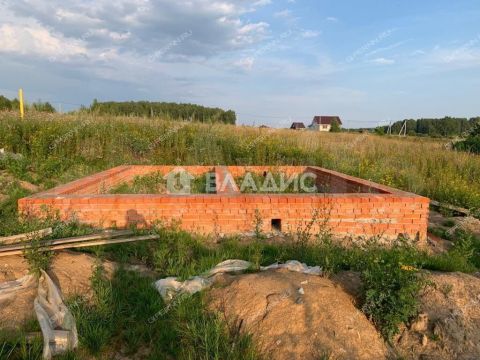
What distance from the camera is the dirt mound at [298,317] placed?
7.68 ft

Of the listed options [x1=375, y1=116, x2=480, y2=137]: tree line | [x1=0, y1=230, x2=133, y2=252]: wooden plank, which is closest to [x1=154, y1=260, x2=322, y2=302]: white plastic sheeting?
[x1=0, y1=230, x2=133, y2=252]: wooden plank

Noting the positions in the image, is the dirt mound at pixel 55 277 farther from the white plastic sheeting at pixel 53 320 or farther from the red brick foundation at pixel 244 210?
the red brick foundation at pixel 244 210

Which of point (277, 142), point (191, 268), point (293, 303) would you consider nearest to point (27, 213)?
point (191, 268)

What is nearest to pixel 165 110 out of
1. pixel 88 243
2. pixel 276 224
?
pixel 276 224

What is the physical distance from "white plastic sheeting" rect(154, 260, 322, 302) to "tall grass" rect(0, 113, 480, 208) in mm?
5051

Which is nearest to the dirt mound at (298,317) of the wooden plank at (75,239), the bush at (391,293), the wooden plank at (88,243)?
the bush at (391,293)

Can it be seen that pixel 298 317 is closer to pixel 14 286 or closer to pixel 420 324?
pixel 420 324

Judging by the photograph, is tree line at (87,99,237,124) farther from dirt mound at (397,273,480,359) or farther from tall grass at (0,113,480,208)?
dirt mound at (397,273,480,359)

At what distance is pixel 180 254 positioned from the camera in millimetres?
3682

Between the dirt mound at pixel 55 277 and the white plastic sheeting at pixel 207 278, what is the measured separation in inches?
23.6

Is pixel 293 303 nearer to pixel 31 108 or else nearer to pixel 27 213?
pixel 27 213

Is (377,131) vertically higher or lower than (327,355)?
higher

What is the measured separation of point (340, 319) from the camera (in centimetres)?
255

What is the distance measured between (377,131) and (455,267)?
821 inches
